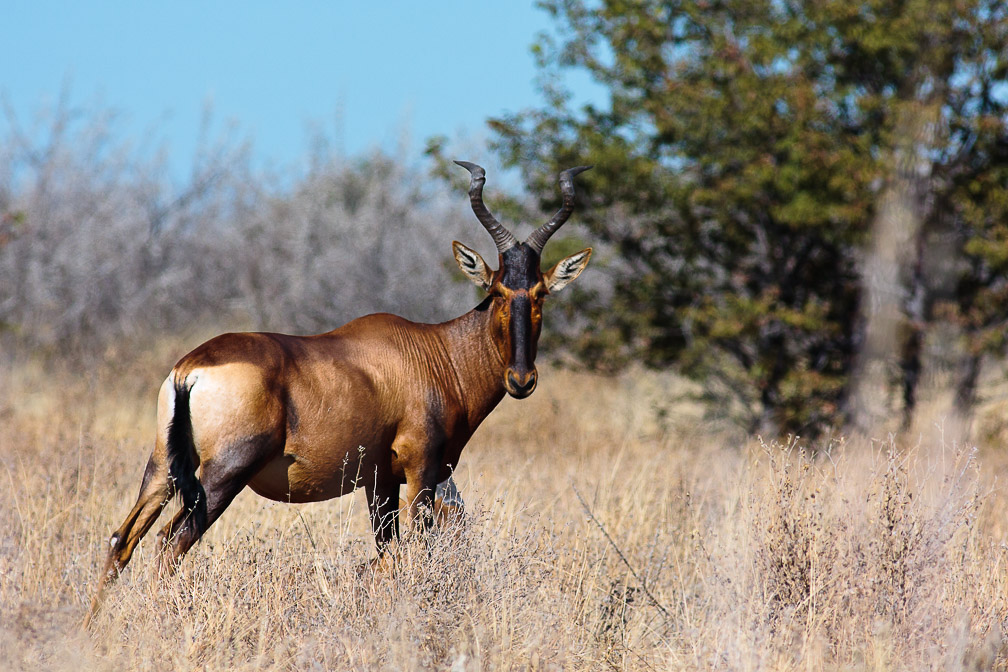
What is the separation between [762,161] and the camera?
34.6 feet

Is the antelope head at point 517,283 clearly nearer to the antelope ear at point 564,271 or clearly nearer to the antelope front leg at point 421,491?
the antelope ear at point 564,271

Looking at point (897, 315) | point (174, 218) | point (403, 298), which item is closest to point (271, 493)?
point (897, 315)

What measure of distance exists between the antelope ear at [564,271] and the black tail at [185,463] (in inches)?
93.6

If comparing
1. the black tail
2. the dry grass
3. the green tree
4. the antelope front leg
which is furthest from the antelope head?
the green tree

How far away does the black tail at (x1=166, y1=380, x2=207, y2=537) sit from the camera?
5098 mm

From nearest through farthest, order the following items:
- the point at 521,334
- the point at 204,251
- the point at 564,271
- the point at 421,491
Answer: the point at 421,491 → the point at 521,334 → the point at 564,271 → the point at 204,251

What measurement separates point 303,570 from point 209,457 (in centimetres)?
73

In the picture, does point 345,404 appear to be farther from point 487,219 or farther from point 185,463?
point 487,219

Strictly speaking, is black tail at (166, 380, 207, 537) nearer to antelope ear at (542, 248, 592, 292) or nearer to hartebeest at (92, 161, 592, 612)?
hartebeest at (92, 161, 592, 612)

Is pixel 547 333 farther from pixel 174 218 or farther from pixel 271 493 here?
pixel 174 218

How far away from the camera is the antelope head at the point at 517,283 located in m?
6.04

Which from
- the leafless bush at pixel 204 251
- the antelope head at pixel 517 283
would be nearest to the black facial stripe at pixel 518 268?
the antelope head at pixel 517 283

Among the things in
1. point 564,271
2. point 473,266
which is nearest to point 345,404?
point 473,266

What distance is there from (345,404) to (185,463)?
2.90ft
